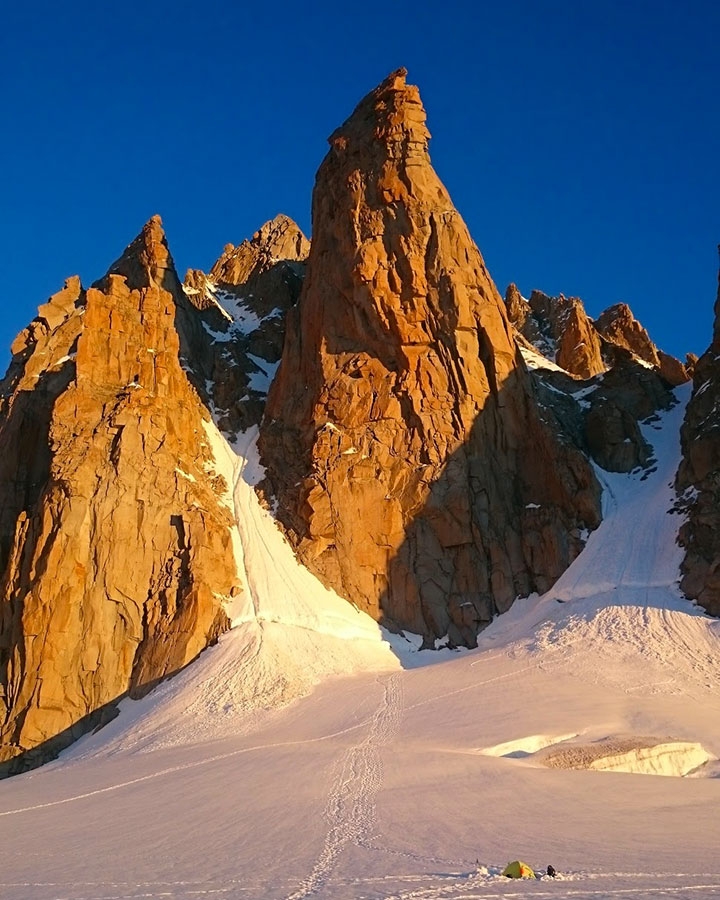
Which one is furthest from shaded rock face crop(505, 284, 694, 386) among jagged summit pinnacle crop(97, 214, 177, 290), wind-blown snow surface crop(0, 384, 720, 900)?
jagged summit pinnacle crop(97, 214, 177, 290)

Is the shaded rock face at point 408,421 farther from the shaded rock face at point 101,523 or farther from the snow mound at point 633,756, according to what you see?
the snow mound at point 633,756

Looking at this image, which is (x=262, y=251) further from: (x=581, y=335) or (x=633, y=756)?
(x=633, y=756)

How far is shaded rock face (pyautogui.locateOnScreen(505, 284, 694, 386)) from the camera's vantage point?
7469 cm

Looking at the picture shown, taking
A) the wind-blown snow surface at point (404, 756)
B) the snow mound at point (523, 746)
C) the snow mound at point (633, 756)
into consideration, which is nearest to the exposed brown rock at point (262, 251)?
the wind-blown snow surface at point (404, 756)

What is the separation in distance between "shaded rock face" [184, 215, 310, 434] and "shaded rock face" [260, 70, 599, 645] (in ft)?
12.1

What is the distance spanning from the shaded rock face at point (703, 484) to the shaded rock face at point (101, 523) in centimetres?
2413

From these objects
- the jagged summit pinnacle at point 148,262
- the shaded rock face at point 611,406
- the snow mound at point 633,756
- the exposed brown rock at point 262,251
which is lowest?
the snow mound at point 633,756

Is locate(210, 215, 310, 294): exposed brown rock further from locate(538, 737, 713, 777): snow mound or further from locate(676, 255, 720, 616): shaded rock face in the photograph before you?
locate(538, 737, 713, 777): snow mound

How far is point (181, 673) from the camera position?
3841 centimetres

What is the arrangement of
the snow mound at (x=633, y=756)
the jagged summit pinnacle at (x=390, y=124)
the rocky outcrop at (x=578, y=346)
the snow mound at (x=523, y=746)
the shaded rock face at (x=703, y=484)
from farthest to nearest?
1. the rocky outcrop at (x=578, y=346)
2. the jagged summit pinnacle at (x=390, y=124)
3. the shaded rock face at (x=703, y=484)
4. the snow mound at (x=523, y=746)
5. the snow mound at (x=633, y=756)

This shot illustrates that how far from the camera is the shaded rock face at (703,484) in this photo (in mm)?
40469

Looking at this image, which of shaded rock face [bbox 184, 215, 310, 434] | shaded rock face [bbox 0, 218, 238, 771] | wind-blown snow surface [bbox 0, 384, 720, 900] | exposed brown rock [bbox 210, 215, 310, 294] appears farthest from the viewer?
exposed brown rock [bbox 210, 215, 310, 294]

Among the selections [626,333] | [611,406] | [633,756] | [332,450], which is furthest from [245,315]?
[633,756]

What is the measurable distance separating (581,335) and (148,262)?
133 feet
